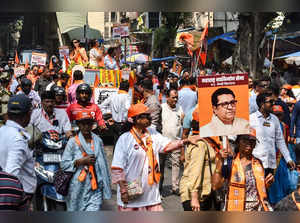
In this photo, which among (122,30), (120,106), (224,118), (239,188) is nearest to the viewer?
(224,118)

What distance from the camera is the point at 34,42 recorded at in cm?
4034

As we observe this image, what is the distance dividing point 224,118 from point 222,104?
0.52ft

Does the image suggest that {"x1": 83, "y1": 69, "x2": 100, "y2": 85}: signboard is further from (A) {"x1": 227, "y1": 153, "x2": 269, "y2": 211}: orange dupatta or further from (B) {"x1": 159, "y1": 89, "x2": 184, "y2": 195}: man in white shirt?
(A) {"x1": 227, "y1": 153, "x2": 269, "y2": 211}: orange dupatta

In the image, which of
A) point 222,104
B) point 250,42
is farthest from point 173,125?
point 250,42

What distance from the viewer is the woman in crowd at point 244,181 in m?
4.47

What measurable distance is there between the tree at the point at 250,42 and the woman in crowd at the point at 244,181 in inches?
345

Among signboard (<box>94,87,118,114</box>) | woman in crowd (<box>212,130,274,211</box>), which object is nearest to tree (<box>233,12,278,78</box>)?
signboard (<box>94,87,118,114</box>)

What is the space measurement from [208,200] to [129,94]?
5.45m

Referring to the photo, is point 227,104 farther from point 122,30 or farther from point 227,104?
point 122,30

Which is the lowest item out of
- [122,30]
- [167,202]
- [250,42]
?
[167,202]

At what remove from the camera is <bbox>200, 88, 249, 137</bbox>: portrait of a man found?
9.23 feet

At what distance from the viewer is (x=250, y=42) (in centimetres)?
1423

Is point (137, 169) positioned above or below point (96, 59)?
below

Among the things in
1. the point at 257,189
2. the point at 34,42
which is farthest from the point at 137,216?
the point at 34,42
